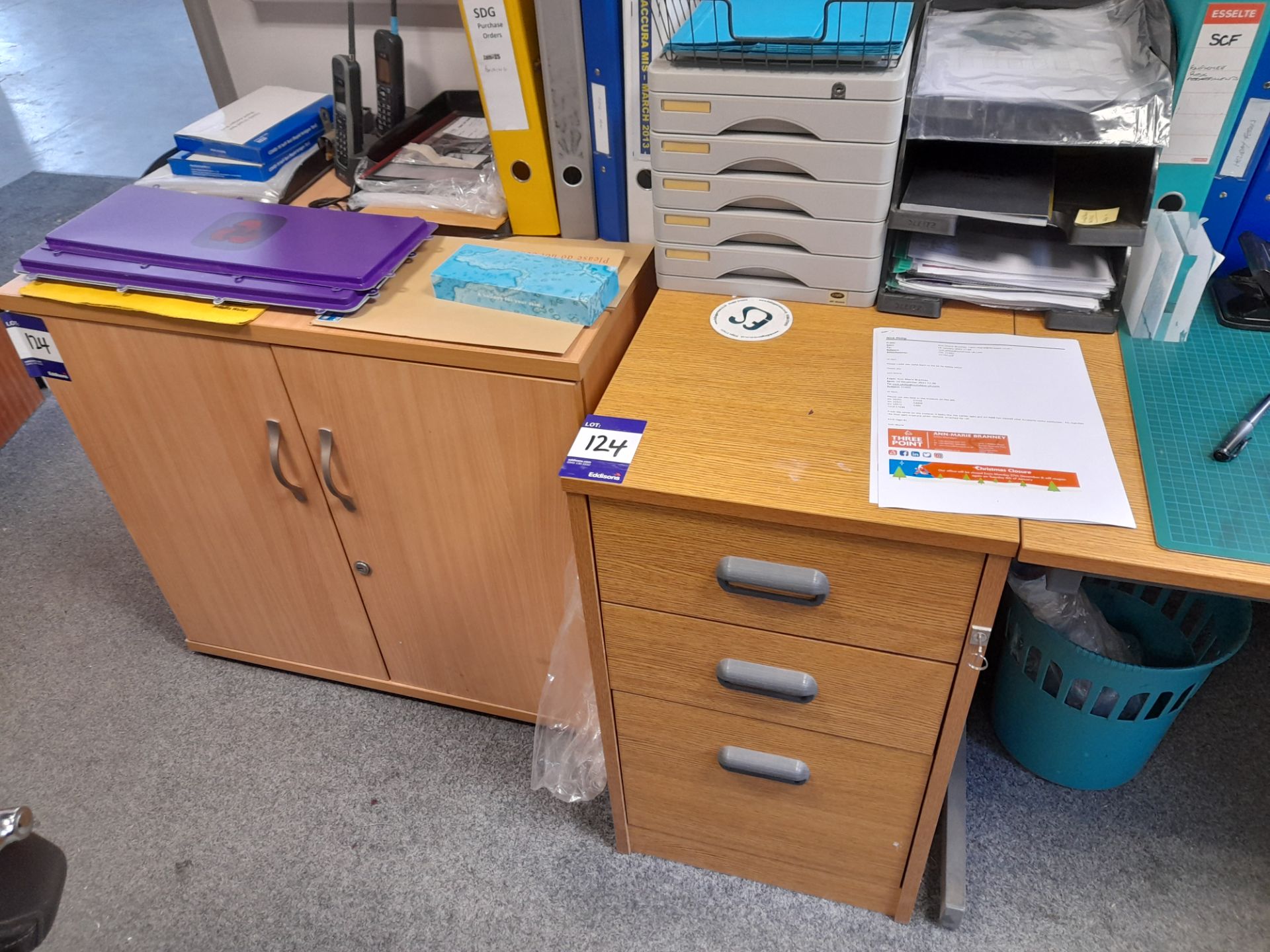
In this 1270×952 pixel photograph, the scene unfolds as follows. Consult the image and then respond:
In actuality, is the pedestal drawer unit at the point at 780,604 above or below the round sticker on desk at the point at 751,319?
below

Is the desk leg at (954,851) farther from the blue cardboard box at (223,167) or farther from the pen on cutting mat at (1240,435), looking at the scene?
the blue cardboard box at (223,167)

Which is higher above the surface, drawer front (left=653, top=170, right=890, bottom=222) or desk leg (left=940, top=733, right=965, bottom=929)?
drawer front (left=653, top=170, right=890, bottom=222)

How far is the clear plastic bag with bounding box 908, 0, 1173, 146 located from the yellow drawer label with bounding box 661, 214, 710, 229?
0.25 m

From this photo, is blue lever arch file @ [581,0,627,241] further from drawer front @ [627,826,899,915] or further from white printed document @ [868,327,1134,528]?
drawer front @ [627,826,899,915]

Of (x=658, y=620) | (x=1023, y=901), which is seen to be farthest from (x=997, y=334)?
(x=1023, y=901)

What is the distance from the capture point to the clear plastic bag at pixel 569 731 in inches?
51.3

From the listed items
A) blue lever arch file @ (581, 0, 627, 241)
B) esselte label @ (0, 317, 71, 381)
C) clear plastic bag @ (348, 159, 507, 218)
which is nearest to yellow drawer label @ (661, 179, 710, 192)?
blue lever arch file @ (581, 0, 627, 241)

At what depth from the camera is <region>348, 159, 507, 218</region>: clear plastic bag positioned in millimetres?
1288

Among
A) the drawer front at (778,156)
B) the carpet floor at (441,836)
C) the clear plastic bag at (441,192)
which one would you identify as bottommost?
the carpet floor at (441,836)

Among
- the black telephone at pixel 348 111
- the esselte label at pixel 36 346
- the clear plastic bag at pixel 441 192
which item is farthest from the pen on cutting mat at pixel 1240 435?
the esselte label at pixel 36 346

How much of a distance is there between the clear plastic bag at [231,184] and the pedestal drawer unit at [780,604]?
0.65m

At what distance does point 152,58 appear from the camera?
4312mm

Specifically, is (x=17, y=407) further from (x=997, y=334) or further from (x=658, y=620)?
(x=997, y=334)

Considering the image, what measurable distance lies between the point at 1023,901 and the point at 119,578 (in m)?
1.77
